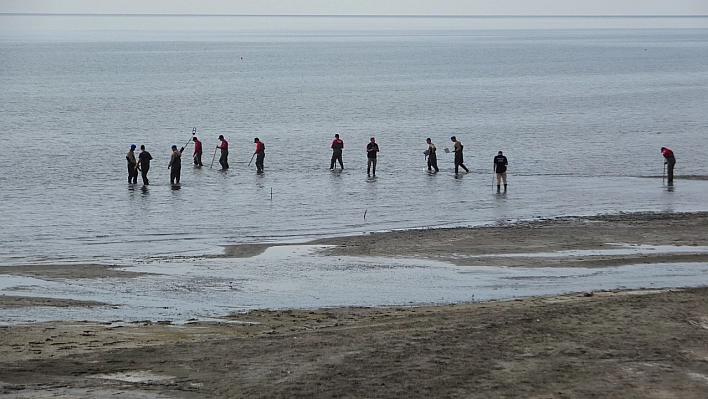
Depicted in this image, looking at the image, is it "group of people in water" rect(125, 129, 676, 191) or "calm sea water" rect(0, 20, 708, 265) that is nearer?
"calm sea water" rect(0, 20, 708, 265)

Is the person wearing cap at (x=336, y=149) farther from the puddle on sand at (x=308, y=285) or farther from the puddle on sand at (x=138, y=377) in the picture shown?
the puddle on sand at (x=138, y=377)

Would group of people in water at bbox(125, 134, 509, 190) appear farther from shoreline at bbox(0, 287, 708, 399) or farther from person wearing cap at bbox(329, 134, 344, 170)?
shoreline at bbox(0, 287, 708, 399)

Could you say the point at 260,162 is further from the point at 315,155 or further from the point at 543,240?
the point at 543,240

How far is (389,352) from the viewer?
1265 cm

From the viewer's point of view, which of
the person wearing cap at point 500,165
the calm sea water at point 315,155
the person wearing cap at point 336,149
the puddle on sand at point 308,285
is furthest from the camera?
the person wearing cap at point 336,149

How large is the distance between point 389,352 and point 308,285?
601 cm

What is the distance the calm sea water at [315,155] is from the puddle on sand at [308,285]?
3.13 m

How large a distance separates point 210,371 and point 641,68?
453 feet

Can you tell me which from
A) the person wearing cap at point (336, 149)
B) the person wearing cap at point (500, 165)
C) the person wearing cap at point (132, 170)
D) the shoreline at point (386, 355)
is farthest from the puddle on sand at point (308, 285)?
the person wearing cap at point (336, 149)

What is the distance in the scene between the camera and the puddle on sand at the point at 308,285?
16.4 metres

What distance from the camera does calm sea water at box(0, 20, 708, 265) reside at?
26781mm

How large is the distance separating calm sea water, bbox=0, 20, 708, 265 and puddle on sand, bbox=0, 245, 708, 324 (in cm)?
313

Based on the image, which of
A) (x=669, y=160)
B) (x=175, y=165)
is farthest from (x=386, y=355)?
(x=175, y=165)

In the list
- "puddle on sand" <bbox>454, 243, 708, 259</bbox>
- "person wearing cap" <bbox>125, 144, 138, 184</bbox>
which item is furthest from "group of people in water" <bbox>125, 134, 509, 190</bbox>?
"puddle on sand" <bbox>454, 243, 708, 259</bbox>
